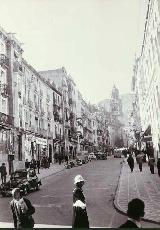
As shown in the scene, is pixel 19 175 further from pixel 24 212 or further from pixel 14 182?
pixel 24 212

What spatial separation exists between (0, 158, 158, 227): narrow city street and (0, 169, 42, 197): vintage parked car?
0.38 m

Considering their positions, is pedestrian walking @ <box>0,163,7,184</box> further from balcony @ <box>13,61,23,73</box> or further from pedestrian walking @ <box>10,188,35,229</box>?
pedestrian walking @ <box>10,188,35,229</box>

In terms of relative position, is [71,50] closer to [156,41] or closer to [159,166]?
[156,41]

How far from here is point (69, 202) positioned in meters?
9.84

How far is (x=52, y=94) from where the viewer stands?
88.0 feet

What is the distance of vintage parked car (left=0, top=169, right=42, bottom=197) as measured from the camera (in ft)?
39.3

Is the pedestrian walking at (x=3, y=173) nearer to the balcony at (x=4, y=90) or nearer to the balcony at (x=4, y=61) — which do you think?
the balcony at (x=4, y=90)

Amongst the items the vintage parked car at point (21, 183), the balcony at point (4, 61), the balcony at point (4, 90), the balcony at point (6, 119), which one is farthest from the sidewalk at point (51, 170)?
the balcony at point (4, 61)

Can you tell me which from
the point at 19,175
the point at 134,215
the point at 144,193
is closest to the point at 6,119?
the point at 19,175

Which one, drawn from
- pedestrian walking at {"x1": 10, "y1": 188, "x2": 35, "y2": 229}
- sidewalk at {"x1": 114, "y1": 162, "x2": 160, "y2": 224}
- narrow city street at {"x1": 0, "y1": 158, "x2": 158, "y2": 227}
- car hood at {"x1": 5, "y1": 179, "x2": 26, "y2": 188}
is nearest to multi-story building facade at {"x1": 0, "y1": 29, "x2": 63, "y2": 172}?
car hood at {"x1": 5, "y1": 179, "x2": 26, "y2": 188}

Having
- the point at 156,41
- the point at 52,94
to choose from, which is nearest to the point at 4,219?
the point at 156,41

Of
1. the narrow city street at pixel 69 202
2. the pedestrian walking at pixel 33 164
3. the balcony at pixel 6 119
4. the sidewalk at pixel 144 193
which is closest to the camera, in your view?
the sidewalk at pixel 144 193

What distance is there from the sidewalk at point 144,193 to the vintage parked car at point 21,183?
3206mm

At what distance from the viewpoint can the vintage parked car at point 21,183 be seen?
1197 centimetres
